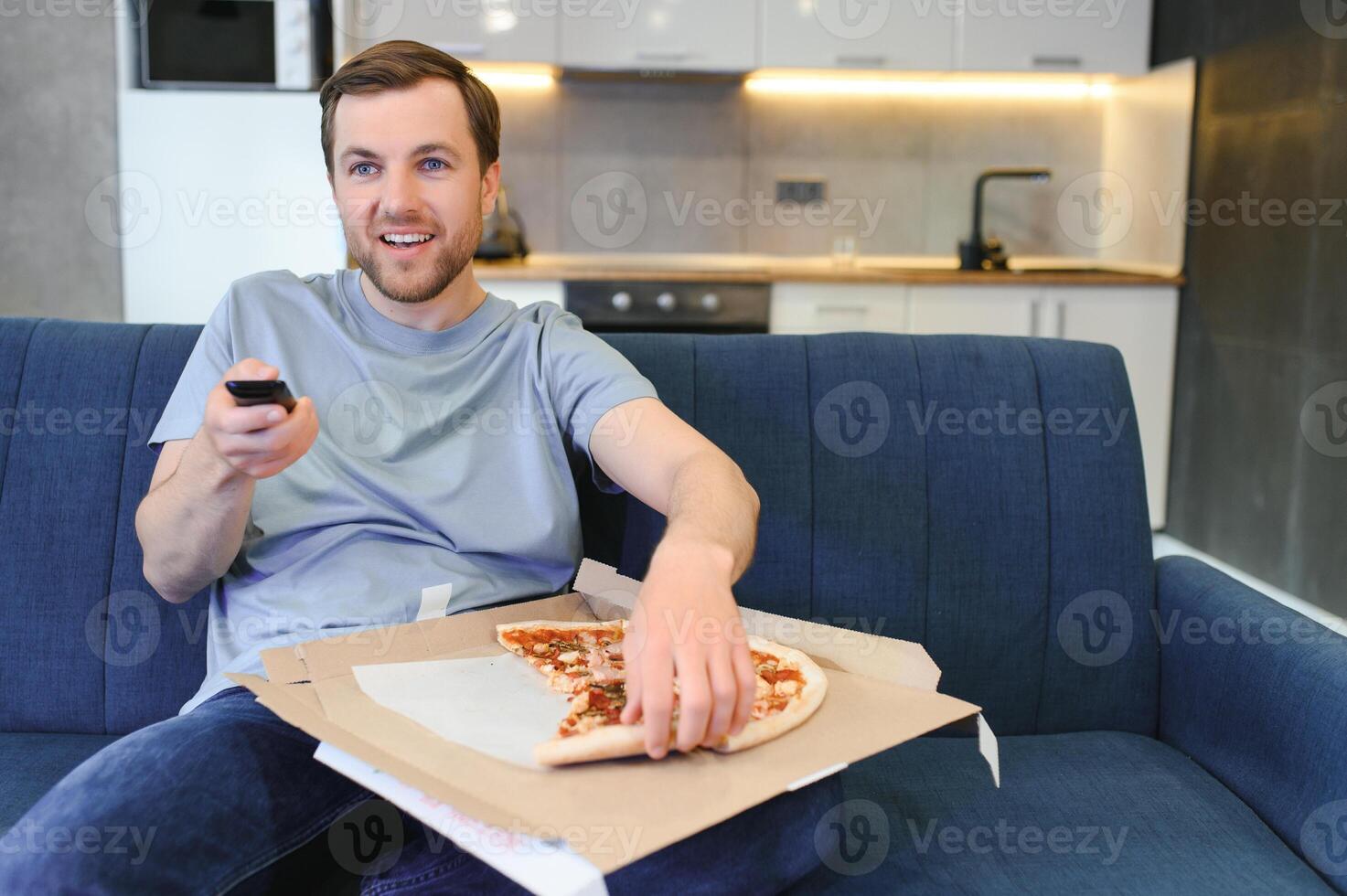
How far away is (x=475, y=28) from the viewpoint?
3662 mm

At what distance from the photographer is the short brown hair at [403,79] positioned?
1431mm

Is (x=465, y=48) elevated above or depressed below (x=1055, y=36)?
below

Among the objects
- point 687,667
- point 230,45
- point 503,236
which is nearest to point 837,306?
point 503,236

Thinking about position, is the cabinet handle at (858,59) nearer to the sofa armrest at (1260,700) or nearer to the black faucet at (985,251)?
→ the black faucet at (985,251)

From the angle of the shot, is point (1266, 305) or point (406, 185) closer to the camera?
point (406, 185)

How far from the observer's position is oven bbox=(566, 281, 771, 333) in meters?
3.52

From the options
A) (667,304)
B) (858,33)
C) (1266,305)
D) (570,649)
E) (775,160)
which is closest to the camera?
(570,649)

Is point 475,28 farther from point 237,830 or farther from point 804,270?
point 237,830

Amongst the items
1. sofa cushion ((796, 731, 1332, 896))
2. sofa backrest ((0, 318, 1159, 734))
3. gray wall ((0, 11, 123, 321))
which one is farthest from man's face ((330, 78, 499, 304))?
Result: gray wall ((0, 11, 123, 321))

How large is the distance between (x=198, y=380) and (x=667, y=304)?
7.39ft

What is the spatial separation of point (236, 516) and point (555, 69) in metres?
2.95

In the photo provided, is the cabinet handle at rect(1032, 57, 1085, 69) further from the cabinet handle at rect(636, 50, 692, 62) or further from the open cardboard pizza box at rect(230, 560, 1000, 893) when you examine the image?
the open cardboard pizza box at rect(230, 560, 1000, 893)

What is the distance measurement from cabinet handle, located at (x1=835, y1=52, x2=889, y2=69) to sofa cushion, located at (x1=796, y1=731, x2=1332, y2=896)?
280 cm

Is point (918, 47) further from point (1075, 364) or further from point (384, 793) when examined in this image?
point (384, 793)
